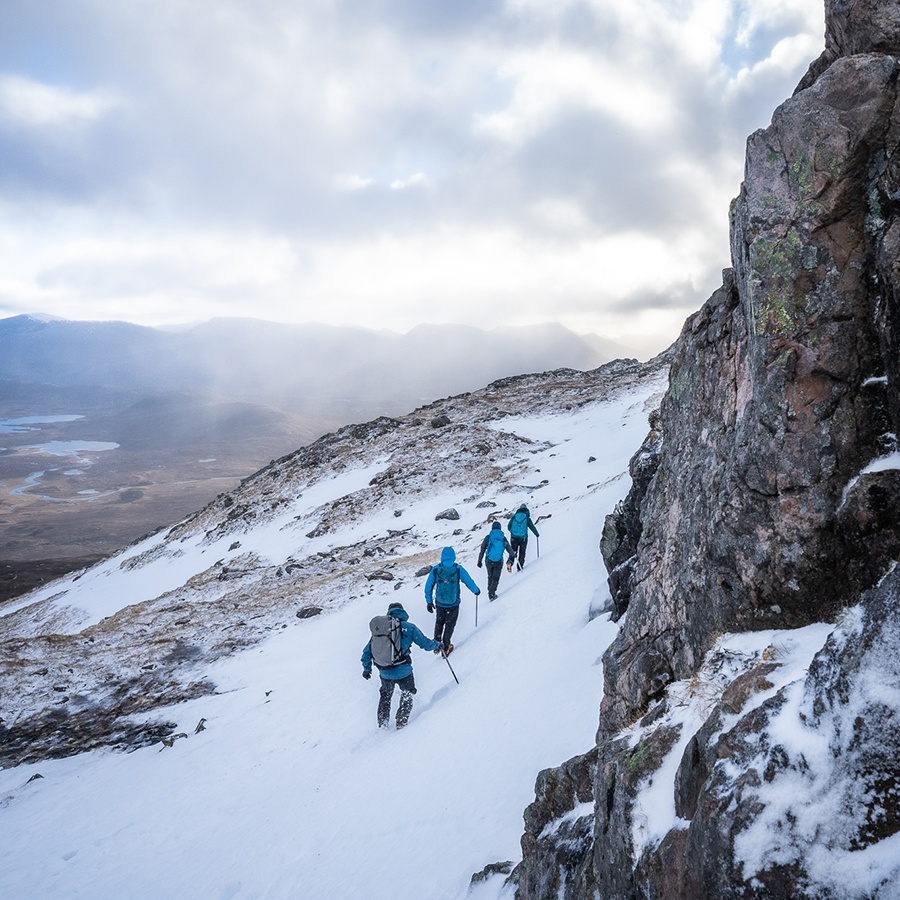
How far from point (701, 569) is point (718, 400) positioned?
1.98 meters

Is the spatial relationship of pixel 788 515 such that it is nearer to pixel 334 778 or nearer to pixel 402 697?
pixel 402 697

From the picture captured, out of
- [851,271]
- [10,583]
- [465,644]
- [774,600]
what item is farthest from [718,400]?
[10,583]

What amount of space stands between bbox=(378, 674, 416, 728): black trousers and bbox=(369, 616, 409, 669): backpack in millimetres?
399

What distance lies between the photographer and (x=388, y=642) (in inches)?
389

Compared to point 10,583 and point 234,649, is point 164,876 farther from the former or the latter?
point 10,583

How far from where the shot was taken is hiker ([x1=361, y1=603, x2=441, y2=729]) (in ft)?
32.4

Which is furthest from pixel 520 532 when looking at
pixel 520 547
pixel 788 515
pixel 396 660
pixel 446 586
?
pixel 788 515

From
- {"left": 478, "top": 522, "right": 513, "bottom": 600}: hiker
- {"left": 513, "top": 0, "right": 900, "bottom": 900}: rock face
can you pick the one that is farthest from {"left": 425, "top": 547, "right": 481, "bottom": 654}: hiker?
{"left": 513, "top": 0, "right": 900, "bottom": 900}: rock face

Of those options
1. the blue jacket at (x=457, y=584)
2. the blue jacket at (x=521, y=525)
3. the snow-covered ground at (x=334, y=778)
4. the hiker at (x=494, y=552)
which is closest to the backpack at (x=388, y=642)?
the snow-covered ground at (x=334, y=778)

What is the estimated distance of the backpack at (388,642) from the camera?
32.4ft

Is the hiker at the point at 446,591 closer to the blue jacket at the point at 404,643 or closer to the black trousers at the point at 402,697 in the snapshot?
the blue jacket at the point at 404,643

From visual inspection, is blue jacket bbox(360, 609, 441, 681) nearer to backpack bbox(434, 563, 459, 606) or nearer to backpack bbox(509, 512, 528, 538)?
backpack bbox(434, 563, 459, 606)

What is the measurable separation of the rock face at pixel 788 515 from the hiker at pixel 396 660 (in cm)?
456

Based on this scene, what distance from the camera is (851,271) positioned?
4.52 metres
